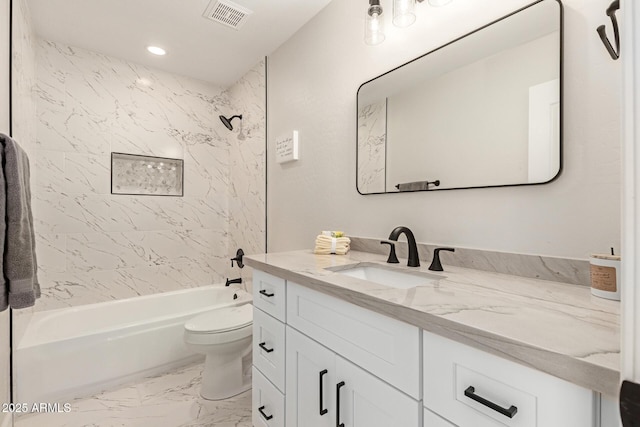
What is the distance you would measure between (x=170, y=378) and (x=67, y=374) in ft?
2.00

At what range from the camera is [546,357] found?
0.49m

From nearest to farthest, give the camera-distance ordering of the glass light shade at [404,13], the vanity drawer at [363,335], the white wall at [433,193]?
the vanity drawer at [363,335], the white wall at [433,193], the glass light shade at [404,13]

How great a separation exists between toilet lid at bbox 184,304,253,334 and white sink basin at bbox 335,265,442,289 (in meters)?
1.04

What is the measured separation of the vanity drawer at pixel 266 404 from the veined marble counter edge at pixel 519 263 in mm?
856

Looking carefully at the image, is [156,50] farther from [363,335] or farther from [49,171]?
[363,335]

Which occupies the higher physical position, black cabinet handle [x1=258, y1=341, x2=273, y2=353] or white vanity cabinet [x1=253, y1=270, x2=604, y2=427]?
white vanity cabinet [x1=253, y1=270, x2=604, y2=427]

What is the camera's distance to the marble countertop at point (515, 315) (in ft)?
1.56

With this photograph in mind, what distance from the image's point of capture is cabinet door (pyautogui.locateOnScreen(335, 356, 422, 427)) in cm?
74

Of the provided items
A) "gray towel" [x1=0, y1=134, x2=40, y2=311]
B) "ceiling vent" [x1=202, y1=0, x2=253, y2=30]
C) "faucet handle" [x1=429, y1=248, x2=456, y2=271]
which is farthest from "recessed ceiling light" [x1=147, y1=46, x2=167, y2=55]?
"faucet handle" [x1=429, y1=248, x2=456, y2=271]

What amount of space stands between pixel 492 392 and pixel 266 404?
1101mm

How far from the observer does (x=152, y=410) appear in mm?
1806

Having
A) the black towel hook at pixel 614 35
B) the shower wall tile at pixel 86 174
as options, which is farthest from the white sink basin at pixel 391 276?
the shower wall tile at pixel 86 174

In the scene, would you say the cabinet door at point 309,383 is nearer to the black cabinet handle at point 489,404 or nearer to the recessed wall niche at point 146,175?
the black cabinet handle at point 489,404

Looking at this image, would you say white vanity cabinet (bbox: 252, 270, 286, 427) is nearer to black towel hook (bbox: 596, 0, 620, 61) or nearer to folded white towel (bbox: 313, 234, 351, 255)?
folded white towel (bbox: 313, 234, 351, 255)
